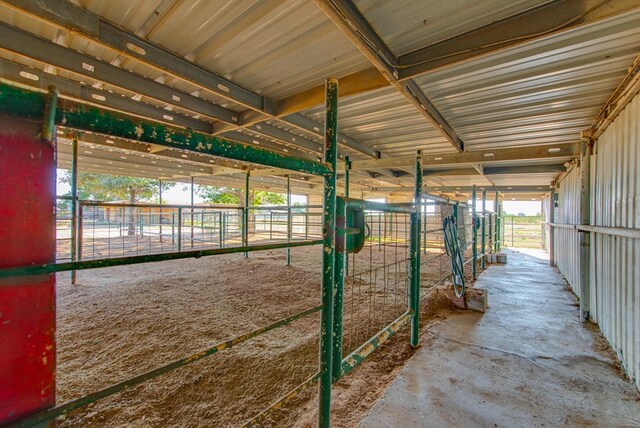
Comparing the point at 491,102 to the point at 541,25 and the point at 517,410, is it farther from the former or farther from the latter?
the point at 517,410

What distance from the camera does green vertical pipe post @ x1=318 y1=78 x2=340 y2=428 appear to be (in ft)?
Result: 3.88

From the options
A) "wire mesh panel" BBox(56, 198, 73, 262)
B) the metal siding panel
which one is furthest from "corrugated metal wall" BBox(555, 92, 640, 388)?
"wire mesh panel" BBox(56, 198, 73, 262)

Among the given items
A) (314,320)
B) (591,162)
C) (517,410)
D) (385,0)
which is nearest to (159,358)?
(314,320)

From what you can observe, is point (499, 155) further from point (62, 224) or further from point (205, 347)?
point (62, 224)

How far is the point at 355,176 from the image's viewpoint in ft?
23.9

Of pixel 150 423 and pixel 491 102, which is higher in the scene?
pixel 491 102

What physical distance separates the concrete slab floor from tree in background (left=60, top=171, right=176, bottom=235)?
1237 cm

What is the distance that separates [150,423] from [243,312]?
149cm

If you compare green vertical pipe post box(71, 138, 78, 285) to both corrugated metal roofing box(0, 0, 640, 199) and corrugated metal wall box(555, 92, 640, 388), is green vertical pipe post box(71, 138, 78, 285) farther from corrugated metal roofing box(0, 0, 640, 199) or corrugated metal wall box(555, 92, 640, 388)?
corrugated metal wall box(555, 92, 640, 388)

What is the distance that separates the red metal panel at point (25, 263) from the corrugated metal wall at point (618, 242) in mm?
2995

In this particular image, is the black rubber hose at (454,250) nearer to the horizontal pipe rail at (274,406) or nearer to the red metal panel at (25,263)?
the horizontal pipe rail at (274,406)

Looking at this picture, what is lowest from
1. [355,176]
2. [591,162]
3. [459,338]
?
[459,338]

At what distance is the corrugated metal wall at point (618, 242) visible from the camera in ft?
6.22

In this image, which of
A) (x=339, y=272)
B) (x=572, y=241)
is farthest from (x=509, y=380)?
(x=572, y=241)
